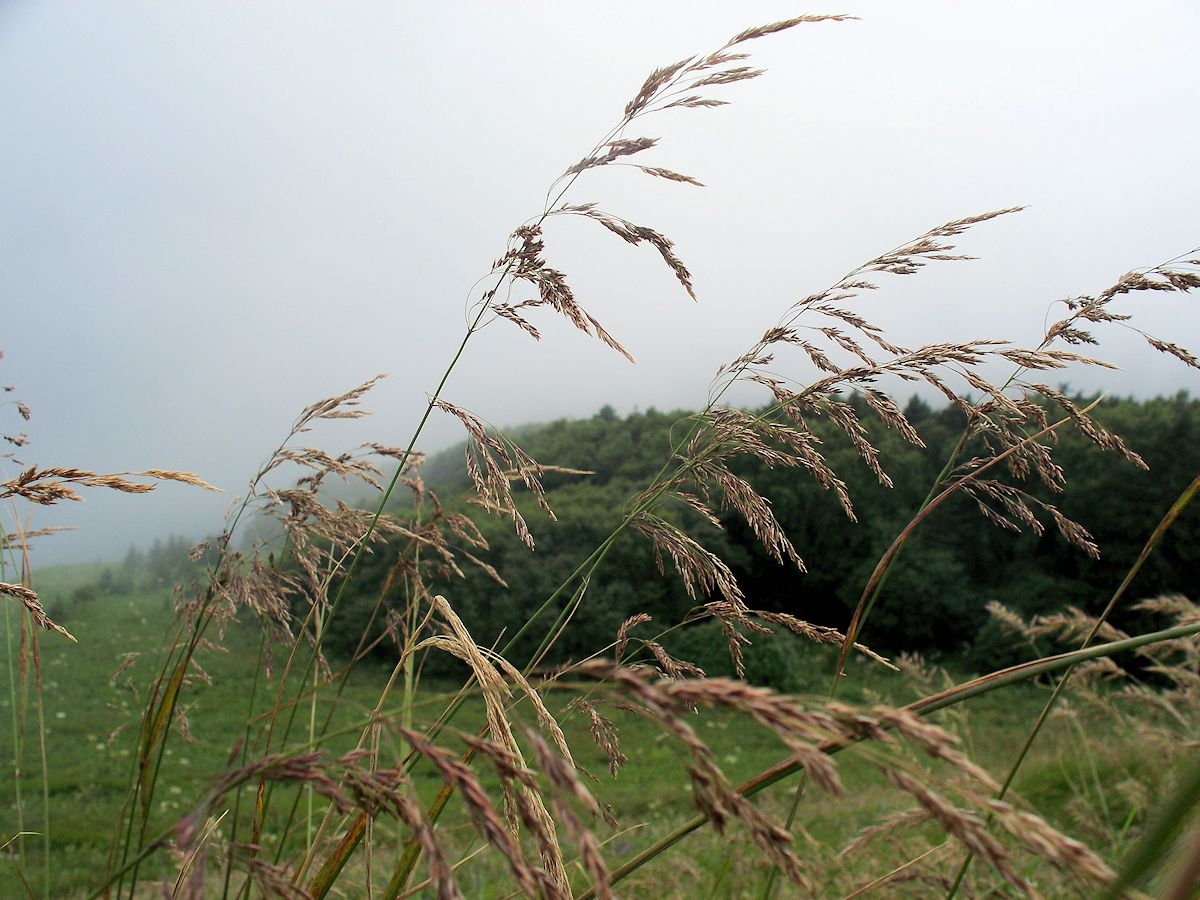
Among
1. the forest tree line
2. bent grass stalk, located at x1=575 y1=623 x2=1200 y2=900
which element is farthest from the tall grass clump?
the forest tree line

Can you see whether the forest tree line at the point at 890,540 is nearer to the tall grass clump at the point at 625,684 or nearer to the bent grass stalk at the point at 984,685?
the tall grass clump at the point at 625,684

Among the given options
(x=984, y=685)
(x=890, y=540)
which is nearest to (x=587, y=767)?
(x=984, y=685)

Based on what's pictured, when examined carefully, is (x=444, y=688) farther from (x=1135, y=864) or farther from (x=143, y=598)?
(x=1135, y=864)

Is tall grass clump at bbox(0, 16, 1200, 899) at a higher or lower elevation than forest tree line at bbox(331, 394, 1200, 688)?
higher

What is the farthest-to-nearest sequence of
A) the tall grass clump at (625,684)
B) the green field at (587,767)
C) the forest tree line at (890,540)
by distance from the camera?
the forest tree line at (890,540) < the green field at (587,767) < the tall grass clump at (625,684)

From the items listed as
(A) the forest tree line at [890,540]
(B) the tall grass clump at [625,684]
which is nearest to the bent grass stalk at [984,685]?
(B) the tall grass clump at [625,684]

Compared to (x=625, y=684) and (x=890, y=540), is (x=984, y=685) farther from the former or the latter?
(x=890, y=540)

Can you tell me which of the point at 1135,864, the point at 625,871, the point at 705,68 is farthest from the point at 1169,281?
the point at 625,871

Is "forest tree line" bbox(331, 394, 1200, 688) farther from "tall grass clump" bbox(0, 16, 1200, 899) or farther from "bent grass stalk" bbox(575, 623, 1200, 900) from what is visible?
"bent grass stalk" bbox(575, 623, 1200, 900)

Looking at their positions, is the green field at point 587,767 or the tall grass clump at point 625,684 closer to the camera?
the tall grass clump at point 625,684

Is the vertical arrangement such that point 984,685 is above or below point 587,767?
above

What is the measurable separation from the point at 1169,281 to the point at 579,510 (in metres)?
10.9

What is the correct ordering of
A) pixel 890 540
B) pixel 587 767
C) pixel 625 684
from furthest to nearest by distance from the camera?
pixel 890 540
pixel 587 767
pixel 625 684

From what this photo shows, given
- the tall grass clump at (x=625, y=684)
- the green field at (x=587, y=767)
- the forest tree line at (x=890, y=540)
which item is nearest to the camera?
the tall grass clump at (x=625, y=684)
